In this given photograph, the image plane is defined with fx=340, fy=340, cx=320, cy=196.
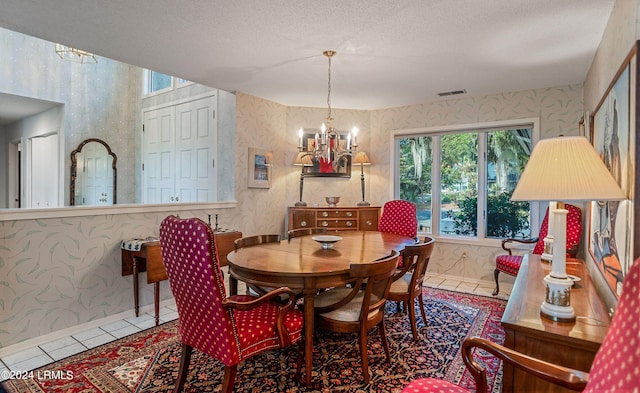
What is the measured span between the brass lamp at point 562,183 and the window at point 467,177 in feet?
10.4

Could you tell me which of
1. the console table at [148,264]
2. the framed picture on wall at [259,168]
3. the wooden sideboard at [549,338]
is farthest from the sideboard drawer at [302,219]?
the wooden sideboard at [549,338]

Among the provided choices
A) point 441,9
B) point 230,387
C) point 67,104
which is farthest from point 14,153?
point 441,9

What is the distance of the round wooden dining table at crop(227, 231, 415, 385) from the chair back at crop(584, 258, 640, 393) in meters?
1.32

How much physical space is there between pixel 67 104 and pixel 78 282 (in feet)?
10.6

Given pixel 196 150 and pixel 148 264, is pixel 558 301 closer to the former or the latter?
pixel 148 264

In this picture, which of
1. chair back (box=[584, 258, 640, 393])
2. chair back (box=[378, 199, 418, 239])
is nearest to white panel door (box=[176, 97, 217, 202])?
chair back (box=[378, 199, 418, 239])

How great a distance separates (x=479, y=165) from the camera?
15.0ft

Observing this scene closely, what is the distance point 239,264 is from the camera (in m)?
2.18

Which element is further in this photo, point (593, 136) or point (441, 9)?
point (593, 136)

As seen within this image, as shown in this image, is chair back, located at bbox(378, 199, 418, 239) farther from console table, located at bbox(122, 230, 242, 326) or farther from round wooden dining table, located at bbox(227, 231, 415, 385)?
console table, located at bbox(122, 230, 242, 326)

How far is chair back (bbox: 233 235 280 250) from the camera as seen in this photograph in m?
2.84

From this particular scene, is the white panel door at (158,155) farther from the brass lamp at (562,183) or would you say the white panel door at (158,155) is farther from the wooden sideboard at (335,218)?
the brass lamp at (562,183)

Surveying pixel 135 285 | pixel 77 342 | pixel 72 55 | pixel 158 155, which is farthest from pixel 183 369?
pixel 72 55

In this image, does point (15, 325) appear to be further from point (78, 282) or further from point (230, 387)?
point (230, 387)
